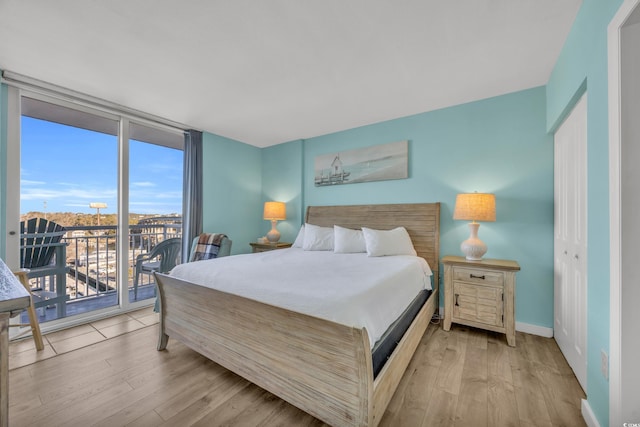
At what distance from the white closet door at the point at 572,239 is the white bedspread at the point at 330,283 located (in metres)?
1.07

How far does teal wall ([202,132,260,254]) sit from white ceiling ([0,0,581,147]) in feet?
3.51

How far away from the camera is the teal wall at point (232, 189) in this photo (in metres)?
3.91

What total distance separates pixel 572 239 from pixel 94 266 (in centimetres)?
547

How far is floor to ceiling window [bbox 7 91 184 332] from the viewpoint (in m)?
2.66

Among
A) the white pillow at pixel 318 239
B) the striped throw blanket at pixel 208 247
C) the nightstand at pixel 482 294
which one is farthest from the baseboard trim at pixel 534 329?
the striped throw blanket at pixel 208 247

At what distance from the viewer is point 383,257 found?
273 cm

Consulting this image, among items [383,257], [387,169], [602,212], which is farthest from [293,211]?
[602,212]

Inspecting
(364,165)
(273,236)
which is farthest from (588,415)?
(273,236)

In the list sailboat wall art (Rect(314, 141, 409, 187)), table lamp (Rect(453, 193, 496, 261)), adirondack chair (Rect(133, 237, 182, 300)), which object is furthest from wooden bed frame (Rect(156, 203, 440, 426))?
sailboat wall art (Rect(314, 141, 409, 187))

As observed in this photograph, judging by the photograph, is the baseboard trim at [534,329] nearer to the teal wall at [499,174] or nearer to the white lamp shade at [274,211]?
the teal wall at [499,174]

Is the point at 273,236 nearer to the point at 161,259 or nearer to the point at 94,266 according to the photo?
the point at 161,259

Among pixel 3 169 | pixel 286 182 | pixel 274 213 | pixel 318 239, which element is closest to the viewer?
pixel 3 169

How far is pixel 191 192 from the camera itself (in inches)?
142

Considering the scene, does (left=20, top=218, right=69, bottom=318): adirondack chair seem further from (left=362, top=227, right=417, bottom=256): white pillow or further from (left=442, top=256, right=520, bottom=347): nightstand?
(left=442, top=256, right=520, bottom=347): nightstand
